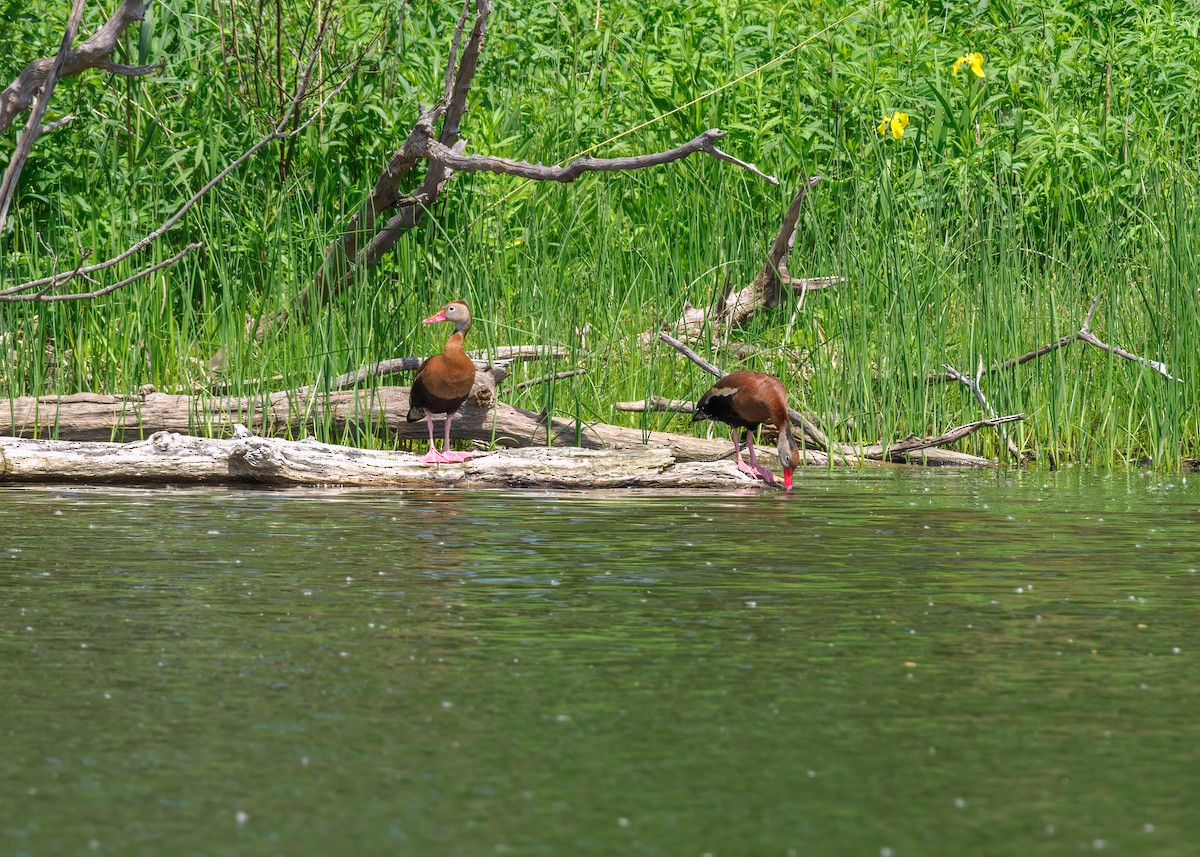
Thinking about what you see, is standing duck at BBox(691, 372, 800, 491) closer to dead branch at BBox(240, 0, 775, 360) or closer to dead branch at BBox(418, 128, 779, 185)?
dead branch at BBox(418, 128, 779, 185)

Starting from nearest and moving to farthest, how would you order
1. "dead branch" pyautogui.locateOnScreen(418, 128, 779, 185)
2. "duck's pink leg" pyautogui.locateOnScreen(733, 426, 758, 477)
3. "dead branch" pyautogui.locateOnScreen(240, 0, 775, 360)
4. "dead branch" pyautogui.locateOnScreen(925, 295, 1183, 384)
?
"duck's pink leg" pyautogui.locateOnScreen(733, 426, 758, 477)
"dead branch" pyautogui.locateOnScreen(418, 128, 779, 185)
"dead branch" pyautogui.locateOnScreen(240, 0, 775, 360)
"dead branch" pyautogui.locateOnScreen(925, 295, 1183, 384)

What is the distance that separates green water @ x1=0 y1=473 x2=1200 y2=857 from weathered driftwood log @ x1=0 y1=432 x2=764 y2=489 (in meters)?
2.01

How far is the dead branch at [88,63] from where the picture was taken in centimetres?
1020

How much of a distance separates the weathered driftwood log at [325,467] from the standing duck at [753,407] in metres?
0.25

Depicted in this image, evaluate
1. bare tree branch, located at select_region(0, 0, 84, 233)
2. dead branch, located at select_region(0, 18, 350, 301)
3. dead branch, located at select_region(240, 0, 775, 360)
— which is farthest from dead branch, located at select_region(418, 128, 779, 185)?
bare tree branch, located at select_region(0, 0, 84, 233)

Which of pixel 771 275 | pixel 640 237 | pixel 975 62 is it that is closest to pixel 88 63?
pixel 640 237

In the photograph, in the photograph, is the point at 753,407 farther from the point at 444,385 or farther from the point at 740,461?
the point at 444,385

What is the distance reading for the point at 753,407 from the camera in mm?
10422

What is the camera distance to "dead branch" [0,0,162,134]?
10.2 meters

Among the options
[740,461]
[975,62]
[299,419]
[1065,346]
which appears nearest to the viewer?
[740,461]

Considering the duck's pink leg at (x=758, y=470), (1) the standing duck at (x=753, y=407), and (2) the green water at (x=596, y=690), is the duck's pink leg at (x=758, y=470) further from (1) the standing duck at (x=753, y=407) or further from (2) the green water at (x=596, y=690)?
(2) the green water at (x=596, y=690)

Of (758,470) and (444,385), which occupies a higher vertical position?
(444,385)

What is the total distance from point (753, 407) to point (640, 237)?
2948 mm

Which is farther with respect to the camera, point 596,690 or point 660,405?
point 660,405
